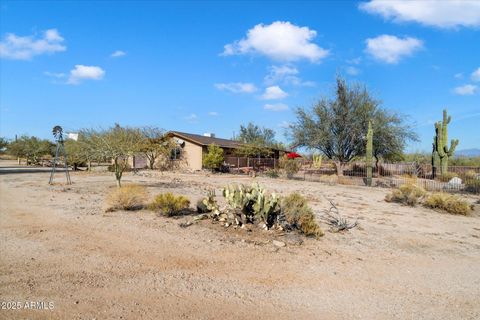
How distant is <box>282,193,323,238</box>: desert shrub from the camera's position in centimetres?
755

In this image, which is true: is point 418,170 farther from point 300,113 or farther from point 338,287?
point 338,287

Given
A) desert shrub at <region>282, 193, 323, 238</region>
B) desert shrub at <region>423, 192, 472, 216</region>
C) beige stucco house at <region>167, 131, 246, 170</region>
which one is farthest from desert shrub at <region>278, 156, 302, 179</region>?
desert shrub at <region>282, 193, 323, 238</region>

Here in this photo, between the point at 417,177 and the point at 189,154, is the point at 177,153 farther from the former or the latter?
the point at 417,177

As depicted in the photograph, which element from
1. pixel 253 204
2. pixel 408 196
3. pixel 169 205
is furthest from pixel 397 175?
pixel 169 205

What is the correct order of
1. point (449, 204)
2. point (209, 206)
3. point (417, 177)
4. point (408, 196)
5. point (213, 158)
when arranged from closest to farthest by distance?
1. point (209, 206)
2. point (449, 204)
3. point (408, 196)
4. point (417, 177)
5. point (213, 158)

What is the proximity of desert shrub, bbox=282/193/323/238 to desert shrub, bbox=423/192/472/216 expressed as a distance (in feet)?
22.8

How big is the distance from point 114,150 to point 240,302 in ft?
42.5

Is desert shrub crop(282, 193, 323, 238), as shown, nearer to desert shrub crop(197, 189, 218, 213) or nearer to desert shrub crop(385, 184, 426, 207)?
desert shrub crop(197, 189, 218, 213)

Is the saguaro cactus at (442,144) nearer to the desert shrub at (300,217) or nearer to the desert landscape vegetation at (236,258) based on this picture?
the desert landscape vegetation at (236,258)

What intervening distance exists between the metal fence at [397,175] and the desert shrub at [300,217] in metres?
12.5

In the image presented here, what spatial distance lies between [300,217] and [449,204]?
293 inches

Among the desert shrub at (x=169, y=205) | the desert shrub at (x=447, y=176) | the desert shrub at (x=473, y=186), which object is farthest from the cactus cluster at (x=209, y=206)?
the desert shrub at (x=447, y=176)

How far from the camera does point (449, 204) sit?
475 inches

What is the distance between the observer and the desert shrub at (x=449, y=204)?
11.8 meters
